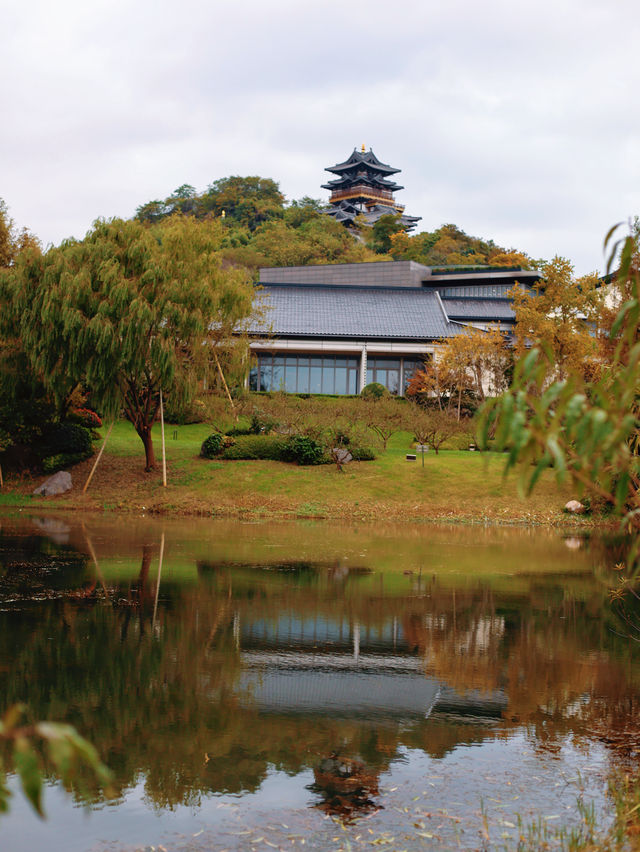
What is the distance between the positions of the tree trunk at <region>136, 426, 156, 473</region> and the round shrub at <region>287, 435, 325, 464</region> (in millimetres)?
4556

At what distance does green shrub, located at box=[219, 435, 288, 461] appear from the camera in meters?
28.7

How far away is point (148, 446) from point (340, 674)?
19487mm

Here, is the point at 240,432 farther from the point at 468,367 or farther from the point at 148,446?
the point at 468,367

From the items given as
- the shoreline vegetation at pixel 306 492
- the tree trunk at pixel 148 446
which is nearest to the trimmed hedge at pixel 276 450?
the shoreline vegetation at pixel 306 492

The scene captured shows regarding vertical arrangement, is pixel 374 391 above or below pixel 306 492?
above

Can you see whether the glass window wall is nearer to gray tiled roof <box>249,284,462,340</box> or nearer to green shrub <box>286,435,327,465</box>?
gray tiled roof <box>249,284,462,340</box>

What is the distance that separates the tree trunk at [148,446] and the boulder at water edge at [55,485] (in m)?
2.52

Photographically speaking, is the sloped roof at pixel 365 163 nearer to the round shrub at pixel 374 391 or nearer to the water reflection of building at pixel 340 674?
the round shrub at pixel 374 391

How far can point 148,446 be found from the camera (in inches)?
1056

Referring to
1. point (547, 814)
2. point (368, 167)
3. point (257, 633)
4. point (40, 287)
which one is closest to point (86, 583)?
point (257, 633)

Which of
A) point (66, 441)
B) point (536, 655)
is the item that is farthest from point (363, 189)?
point (536, 655)

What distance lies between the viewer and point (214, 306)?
82.6 ft

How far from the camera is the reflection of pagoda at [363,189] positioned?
97062 millimetres

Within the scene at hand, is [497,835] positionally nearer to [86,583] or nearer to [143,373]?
[86,583]
